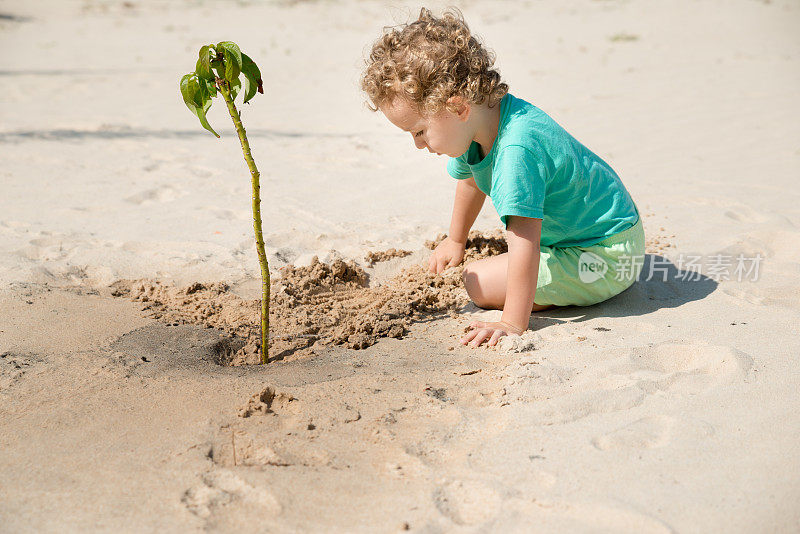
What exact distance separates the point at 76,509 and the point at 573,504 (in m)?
1.23

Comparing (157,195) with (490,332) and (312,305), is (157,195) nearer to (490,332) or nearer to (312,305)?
(312,305)

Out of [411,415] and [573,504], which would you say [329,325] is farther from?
[573,504]

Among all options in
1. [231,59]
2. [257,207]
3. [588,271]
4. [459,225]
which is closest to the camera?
[231,59]

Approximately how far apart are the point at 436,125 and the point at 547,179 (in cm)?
46

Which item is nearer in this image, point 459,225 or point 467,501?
point 467,501

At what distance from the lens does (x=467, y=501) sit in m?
1.78

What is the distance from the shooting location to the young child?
251 cm

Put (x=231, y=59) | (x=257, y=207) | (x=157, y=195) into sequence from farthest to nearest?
(x=157, y=195), (x=257, y=207), (x=231, y=59)

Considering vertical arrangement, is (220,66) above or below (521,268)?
above

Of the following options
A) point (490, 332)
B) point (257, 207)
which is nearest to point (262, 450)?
point (257, 207)

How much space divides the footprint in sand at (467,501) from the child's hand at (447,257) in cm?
157

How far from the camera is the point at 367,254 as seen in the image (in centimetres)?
349

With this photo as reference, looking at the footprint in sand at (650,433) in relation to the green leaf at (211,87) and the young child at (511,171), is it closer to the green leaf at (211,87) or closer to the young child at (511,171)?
the young child at (511,171)

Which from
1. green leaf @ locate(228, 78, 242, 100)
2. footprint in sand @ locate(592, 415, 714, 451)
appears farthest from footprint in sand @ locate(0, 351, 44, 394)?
footprint in sand @ locate(592, 415, 714, 451)
